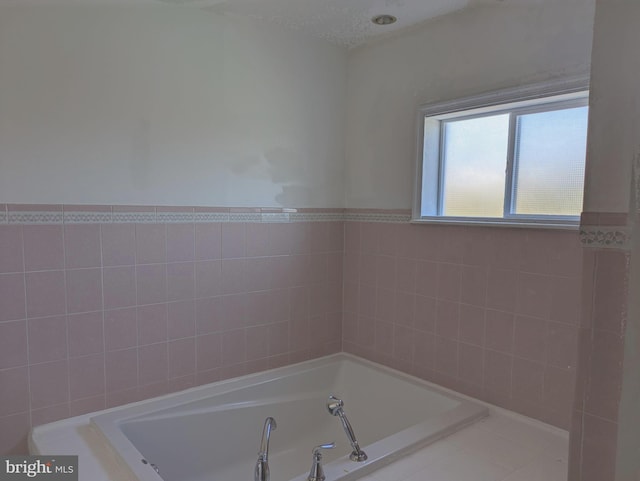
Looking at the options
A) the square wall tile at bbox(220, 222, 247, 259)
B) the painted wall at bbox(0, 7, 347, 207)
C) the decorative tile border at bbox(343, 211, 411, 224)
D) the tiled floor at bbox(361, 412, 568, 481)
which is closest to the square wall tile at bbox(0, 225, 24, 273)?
the painted wall at bbox(0, 7, 347, 207)

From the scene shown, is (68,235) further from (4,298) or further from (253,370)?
(253,370)

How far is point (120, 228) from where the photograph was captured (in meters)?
1.94

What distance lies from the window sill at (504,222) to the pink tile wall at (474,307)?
28 mm

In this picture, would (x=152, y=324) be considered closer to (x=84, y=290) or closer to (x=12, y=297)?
(x=84, y=290)

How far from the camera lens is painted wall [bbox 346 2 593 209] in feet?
5.81

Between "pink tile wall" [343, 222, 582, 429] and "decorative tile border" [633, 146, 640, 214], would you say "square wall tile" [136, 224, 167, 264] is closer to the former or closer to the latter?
"pink tile wall" [343, 222, 582, 429]

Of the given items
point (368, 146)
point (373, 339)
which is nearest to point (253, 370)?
point (373, 339)

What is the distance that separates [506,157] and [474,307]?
0.71 m

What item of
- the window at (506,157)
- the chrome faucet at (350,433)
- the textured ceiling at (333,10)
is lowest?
the chrome faucet at (350,433)

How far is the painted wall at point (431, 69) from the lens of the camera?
5.81ft

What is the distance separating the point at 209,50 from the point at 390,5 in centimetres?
88

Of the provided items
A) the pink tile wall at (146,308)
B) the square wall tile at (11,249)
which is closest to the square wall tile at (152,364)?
the pink tile wall at (146,308)

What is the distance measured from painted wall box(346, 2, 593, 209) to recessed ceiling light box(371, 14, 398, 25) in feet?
0.48

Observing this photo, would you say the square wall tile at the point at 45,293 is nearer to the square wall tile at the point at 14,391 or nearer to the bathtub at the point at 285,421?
the square wall tile at the point at 14,391
